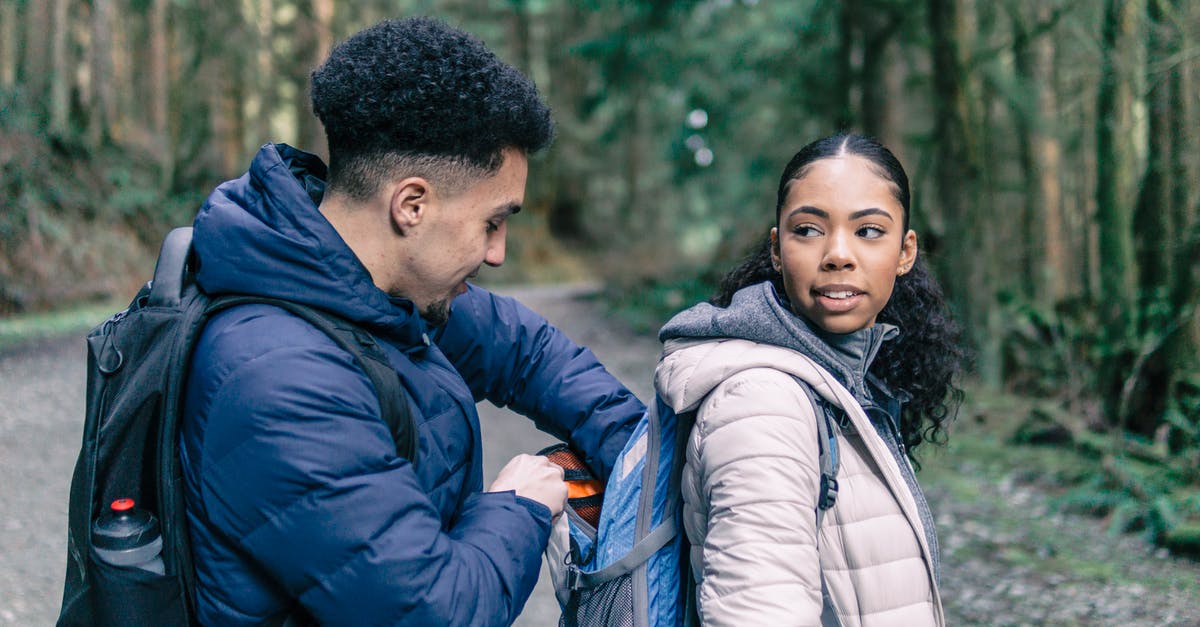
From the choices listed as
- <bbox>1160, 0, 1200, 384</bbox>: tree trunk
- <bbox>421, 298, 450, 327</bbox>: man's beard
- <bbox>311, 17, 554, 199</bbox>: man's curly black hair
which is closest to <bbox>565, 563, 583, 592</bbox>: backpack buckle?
<bbox>421, 298, 450, 327</bbox>: man's beard

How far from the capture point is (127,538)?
1.66m

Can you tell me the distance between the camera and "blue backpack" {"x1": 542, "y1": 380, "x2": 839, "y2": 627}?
1999 mm

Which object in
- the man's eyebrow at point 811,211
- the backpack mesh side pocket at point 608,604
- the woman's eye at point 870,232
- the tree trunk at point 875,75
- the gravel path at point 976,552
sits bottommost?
the gravel path at point 976,552

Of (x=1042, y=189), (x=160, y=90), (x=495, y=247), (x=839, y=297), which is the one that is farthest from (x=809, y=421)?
(x=160, y=90)

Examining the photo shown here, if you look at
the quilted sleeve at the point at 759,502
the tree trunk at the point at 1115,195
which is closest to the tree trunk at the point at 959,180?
the tree trunk at the point at 1115,195

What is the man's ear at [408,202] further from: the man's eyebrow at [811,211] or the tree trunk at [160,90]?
the tree trunk at [160,90]

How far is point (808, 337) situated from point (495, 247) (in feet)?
2.42

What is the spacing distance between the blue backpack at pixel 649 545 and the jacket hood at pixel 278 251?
2.22 feet

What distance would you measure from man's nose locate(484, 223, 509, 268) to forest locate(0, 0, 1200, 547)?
1312mm

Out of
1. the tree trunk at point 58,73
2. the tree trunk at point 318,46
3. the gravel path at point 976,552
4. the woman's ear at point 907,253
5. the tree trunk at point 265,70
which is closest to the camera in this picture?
the woman's ear at point 907,253

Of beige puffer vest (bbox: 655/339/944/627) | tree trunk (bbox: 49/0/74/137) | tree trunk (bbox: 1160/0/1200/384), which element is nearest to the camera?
beige puffer vest (bbox: 655/339/944/627)

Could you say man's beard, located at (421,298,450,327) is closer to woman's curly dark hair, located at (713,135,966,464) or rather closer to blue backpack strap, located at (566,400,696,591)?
blue backpack strap, located at (566,400,696,591)

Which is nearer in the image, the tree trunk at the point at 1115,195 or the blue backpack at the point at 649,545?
the blue backpack at the point at 649,545

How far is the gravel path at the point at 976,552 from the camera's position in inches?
186
